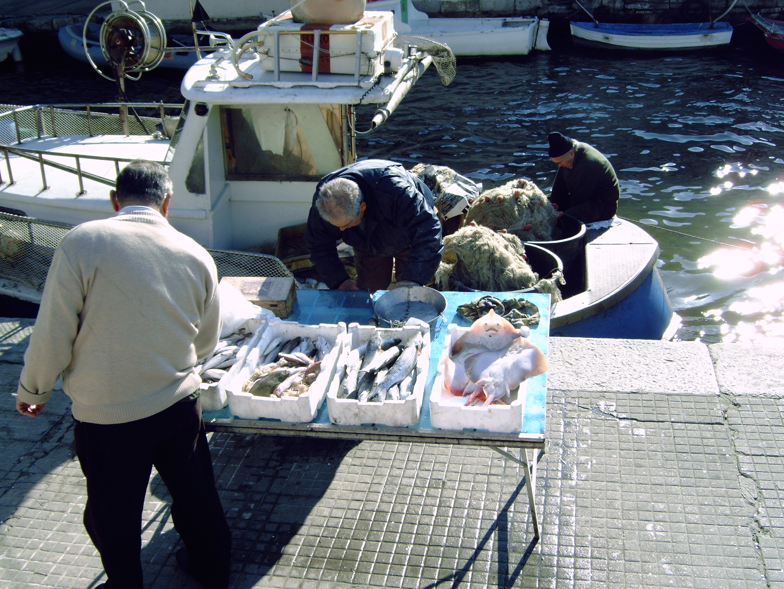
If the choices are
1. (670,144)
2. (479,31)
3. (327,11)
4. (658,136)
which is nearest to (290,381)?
Result: (327,11)

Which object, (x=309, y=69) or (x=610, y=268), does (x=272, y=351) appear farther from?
(x=610, y=268)

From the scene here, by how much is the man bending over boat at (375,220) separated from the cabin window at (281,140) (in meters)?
1.04

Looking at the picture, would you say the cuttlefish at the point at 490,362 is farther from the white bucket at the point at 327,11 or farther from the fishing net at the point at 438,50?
the fishing net at the point at 438,50

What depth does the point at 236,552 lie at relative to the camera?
3.92 metres

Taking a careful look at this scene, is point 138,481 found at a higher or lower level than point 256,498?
higher

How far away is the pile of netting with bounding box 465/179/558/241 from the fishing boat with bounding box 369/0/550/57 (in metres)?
16.2

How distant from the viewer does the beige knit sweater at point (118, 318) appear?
9.30ft

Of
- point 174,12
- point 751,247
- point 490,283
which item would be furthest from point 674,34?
point 490,283

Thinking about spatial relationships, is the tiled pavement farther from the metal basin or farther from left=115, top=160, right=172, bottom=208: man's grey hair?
left=115, top=160, right=172, bottom=208: man's grey hair

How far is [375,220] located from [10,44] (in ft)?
75.1

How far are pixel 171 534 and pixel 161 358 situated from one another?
1556 mm

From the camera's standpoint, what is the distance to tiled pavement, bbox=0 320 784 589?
3729 millimetres

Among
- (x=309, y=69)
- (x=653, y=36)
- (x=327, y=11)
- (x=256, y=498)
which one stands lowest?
(x=256, y=498)

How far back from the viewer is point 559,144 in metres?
7.07
